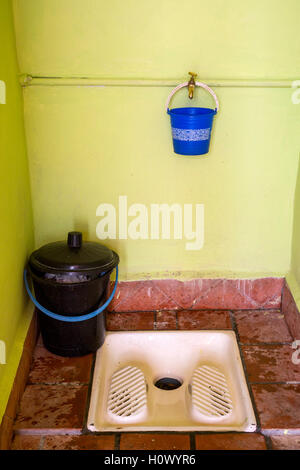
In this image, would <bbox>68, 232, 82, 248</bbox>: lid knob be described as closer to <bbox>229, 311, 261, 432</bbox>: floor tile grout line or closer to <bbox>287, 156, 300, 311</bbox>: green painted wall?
<bbox>229, 311, 261, 432</bbox>: floor tile grout line

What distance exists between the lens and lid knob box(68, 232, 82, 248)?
2.33m

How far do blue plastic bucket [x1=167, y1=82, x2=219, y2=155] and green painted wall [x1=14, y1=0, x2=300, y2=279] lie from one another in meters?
0.11

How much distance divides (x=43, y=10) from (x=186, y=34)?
2.36 ft

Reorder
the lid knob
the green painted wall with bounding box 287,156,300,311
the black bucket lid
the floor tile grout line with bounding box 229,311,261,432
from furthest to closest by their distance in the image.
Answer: the green painted wall with bounding box 287,156,300,311 < the lid knob < the black bucket lid < the floor tile grout line with bounding box 229,311,261,432

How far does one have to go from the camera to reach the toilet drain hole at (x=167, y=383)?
2.42m

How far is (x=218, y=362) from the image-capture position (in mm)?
2484

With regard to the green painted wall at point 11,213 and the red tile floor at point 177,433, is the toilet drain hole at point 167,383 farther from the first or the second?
the green painted wall at point 11,213

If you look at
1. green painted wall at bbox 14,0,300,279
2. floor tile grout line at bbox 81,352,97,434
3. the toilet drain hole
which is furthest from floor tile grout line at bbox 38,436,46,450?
green painted wall at bbox 14,0,300,279

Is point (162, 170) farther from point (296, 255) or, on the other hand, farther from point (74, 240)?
point (296, 255)

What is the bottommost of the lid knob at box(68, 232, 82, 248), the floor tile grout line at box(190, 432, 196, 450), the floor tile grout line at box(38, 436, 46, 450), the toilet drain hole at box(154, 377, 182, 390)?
the toilet drain hole at box(154, 377, 182, 390)

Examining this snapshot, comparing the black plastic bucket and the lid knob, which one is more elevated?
the lid knob

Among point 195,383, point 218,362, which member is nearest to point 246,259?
point 218,362

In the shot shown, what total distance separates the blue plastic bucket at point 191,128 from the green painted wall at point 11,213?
78 cm

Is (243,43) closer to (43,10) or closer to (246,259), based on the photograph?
(43,10)
